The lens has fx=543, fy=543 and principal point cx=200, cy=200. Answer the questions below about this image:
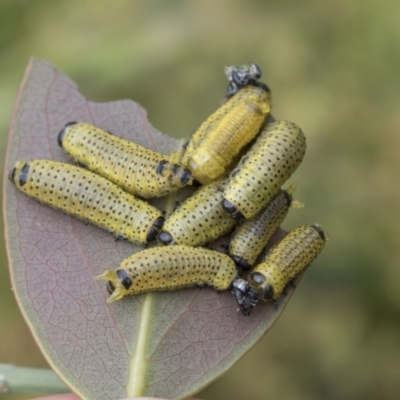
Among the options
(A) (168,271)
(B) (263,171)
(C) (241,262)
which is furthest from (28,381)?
(B) (263,171)

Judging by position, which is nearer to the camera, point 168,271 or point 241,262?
point 168,271

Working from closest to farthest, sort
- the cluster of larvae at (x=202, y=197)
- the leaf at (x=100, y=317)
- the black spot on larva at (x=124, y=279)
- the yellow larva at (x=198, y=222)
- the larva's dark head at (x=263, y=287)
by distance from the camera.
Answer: the leaf at (x=100, y=317), the black spot on larva at (x=124, y=279), the larva's dark head at (x=263, y=287), the cluster of larvae at (x=202, y=197), the yellow larva at (x=198, y=222)

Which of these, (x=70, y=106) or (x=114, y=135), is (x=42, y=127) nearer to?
(x=70, y=106)

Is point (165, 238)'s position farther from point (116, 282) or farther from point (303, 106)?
point (303, 106)

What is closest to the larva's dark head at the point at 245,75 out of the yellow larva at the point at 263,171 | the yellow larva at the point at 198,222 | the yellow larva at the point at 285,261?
the yellow larva at the point at 263,171

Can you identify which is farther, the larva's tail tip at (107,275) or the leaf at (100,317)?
the larva's tail tip at (107,275)

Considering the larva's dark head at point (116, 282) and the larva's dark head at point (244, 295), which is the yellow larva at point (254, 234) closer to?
the larva's dark head at point (244, 295)
